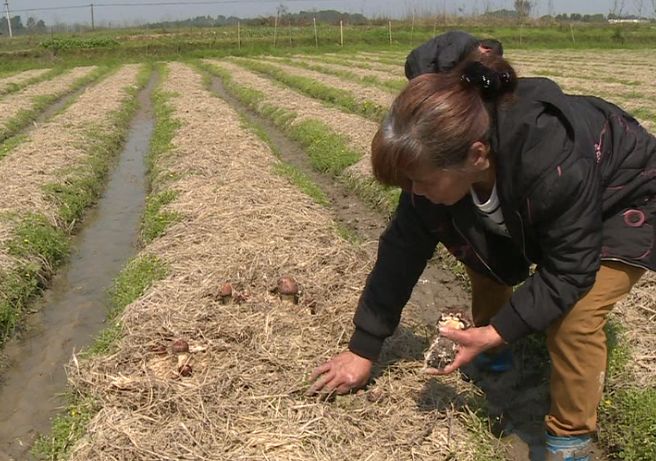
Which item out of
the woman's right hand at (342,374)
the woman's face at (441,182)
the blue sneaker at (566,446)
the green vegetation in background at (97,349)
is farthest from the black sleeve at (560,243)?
the green vegetation in background at (97,349)

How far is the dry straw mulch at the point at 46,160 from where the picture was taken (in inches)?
307

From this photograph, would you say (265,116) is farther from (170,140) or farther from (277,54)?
(277,54)

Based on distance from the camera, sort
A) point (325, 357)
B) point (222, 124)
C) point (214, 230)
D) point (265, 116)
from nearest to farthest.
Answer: point (325, 357) < point (214, 230) < point (222, 124) < point (265, 116)

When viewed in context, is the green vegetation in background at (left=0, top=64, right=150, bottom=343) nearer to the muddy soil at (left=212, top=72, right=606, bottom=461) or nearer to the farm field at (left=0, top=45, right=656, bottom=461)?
the farm field at (left=0, top=45, right=656, bottom=461)

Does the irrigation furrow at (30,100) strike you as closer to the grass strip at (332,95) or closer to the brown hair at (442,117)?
the grass strip at (332,95)

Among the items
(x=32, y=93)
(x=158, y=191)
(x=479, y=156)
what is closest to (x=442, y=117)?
(x=479, y=156)

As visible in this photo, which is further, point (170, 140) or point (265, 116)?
point (265, 116)

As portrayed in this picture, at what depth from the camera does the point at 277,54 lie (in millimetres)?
40469

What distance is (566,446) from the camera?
304 cm

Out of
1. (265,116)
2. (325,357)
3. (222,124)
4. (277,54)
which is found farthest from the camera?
(277,54)

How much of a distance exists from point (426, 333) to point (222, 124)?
9.77 m

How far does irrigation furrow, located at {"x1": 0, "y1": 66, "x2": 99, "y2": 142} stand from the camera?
51.3 ft

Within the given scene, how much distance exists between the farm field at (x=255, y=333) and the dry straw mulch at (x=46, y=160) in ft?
0.17

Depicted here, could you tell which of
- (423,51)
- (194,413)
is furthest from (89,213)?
(423,51)
